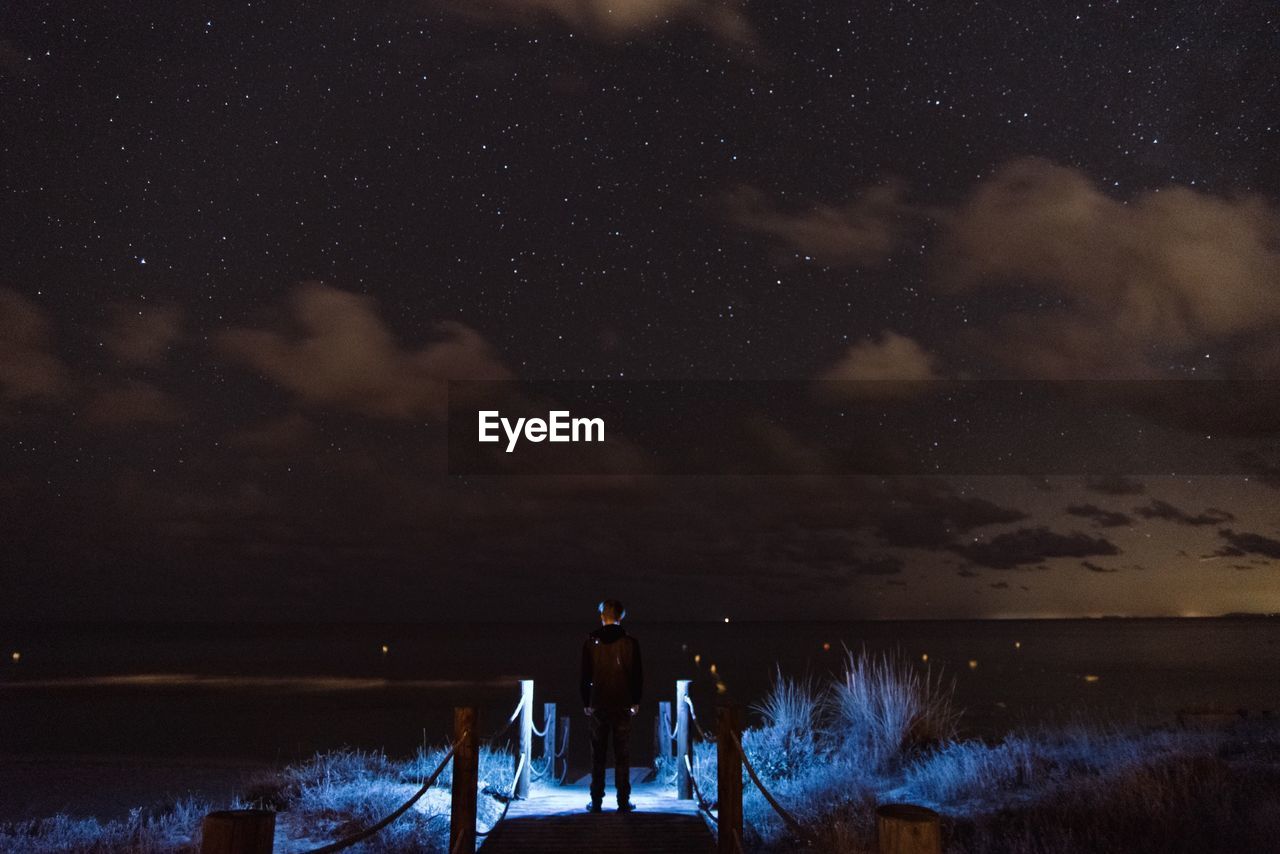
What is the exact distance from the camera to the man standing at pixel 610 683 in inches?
368

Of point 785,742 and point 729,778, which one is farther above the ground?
point 729,778

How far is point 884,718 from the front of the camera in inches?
542

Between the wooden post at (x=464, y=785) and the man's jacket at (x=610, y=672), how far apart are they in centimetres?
137

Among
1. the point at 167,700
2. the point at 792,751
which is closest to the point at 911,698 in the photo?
the point at 792,751

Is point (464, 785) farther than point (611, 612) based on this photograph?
No

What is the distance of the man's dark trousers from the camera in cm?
947

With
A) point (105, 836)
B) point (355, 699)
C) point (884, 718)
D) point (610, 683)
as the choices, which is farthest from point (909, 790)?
point (355, 699)

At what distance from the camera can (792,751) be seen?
13.2m

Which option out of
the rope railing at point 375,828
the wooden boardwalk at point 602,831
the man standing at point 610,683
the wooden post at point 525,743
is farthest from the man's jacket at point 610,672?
the wooden post at point 525,743

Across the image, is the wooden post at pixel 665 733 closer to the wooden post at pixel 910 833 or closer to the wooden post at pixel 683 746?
the wooden post at pixel 683 746

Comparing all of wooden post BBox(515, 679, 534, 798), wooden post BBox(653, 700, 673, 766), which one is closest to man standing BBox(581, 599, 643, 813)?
wooden post BBox(515, 679, 534, 798)

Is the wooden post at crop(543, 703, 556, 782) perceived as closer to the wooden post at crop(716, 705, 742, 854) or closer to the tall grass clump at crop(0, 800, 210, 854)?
the tall grass clump at crop(0, 800, 210, 854)

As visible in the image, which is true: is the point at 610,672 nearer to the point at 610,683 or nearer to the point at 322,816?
the point at 610,683

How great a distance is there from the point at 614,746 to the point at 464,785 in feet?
5.89
